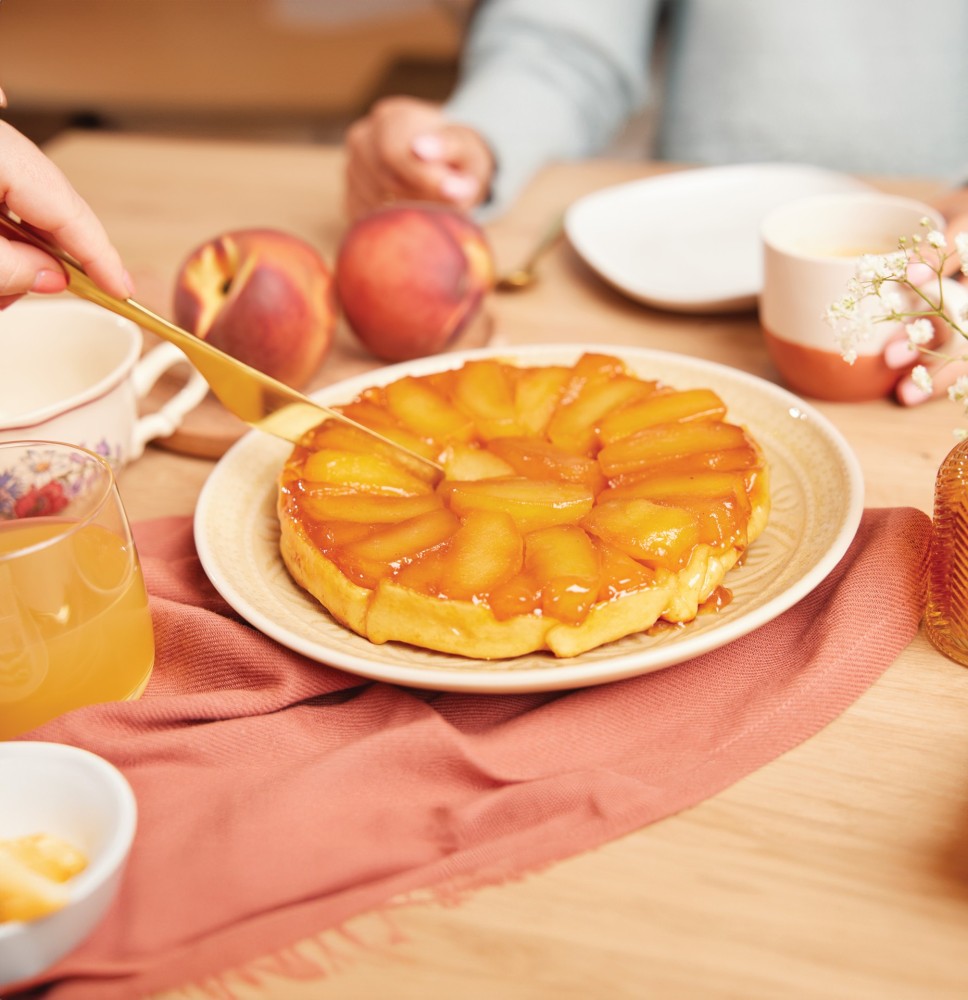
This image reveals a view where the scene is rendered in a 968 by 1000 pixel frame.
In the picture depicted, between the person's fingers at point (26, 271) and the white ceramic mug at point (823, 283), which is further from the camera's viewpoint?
the white ceramic mug at point (823, 283)

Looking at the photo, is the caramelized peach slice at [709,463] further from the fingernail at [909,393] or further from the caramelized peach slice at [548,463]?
the fingernail at [909,393]

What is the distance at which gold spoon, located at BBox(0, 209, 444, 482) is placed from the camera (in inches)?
43.3

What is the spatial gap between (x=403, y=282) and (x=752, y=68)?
1.30 m

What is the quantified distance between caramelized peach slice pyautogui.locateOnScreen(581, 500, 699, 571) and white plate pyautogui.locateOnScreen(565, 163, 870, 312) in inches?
31.1

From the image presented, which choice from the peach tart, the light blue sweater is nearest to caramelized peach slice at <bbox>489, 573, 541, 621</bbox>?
the peach tart

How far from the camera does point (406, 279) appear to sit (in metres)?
1.68

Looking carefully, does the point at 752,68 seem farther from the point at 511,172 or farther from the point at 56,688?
the point at 56,688

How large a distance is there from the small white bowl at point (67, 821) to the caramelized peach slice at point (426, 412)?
628 millimetres

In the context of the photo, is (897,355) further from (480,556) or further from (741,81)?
(741,81)

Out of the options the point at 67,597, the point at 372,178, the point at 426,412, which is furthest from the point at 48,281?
the point at 372,178

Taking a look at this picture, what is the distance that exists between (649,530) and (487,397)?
0.38 m

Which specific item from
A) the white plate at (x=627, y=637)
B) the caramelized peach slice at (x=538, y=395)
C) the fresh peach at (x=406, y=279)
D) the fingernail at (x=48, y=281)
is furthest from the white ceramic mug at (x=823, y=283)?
the fingernail at (x=48, y=281)

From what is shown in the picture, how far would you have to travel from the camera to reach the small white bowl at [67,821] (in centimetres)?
75

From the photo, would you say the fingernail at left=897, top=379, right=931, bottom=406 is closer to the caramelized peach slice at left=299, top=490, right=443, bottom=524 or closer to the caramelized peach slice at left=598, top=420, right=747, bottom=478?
the caramelized peach slice at left=598, top=420, right=747, bottom=478
